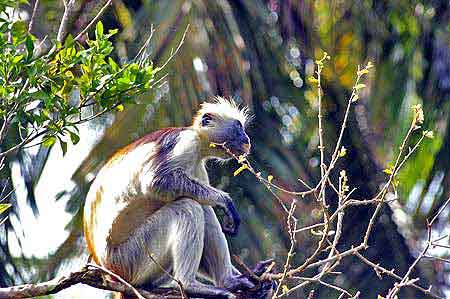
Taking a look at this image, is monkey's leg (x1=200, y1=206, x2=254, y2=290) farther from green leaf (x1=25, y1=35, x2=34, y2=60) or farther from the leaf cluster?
green leaf (x1=25, y1=35, x2=34, y2=60)

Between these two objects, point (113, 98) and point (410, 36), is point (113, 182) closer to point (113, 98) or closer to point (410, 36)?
point (113, 98)

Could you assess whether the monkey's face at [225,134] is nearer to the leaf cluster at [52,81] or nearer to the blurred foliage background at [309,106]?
the leaf cluster at [52,81]

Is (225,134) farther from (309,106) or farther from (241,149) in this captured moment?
(309,106)

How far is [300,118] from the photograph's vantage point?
14.9m

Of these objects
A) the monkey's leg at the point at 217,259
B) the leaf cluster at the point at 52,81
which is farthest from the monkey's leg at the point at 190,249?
the leaf cluster at the point at 52,81

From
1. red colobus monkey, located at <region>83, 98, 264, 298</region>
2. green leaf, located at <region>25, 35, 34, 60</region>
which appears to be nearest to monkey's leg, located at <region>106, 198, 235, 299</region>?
red colobus monkey, located at <region>83, 98, 264, 298</region>

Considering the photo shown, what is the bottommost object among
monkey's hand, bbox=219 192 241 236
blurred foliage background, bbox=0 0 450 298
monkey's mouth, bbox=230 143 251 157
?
blurred foliage background, bbox=0 0 450 298

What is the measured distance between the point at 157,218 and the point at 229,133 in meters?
1.04

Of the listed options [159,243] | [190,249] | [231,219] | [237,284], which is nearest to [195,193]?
[231,219]

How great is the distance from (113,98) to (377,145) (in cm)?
790

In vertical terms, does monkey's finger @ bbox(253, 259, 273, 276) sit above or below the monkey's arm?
below

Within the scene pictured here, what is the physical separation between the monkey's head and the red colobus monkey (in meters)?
0.25

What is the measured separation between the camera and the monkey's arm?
8781 millimetres

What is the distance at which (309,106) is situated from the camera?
1481cm
